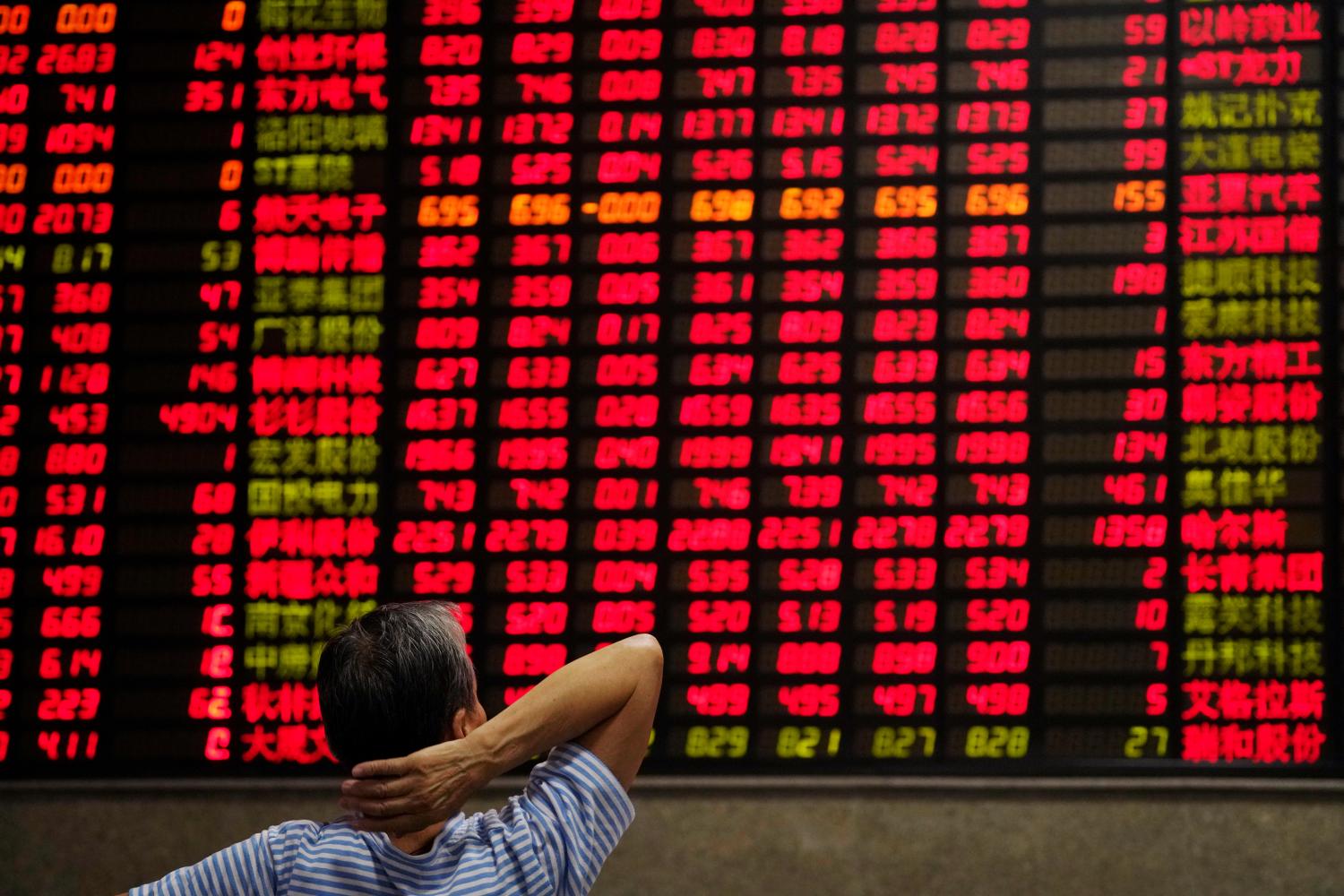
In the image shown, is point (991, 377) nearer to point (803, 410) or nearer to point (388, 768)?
point (803, 410)

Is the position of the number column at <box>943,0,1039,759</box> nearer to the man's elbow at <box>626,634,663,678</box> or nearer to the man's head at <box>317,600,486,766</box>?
the man's elbow at <box>626,634,663,678</box>

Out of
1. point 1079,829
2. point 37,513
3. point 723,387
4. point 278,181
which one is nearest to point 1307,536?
point 1079,829

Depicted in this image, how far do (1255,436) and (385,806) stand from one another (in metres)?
4.02

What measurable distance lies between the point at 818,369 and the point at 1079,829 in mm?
1956

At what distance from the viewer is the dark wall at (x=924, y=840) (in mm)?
4430

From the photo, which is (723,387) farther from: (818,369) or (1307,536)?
(1307,536)

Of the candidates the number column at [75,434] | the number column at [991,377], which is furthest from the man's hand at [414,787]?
the number column at [75,434]

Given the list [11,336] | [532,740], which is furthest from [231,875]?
[11,336]

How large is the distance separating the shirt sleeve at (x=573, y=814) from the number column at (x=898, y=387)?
3.18 m

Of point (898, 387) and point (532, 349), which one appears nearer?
point (898, 387)

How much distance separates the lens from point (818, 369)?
456 centimetres

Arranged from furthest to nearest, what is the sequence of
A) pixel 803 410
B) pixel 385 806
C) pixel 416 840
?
pixel 803 410 < pixel 416 840 < pixel 385 806

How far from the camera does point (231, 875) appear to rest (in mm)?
1374

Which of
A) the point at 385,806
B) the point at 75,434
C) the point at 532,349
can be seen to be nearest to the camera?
the point at 385,806
